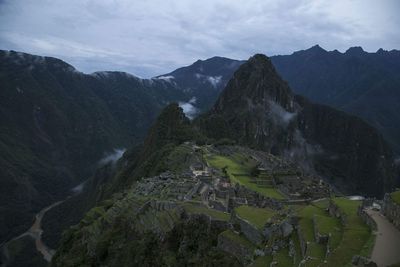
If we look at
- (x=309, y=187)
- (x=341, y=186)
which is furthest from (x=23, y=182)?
(x=309, y=187)

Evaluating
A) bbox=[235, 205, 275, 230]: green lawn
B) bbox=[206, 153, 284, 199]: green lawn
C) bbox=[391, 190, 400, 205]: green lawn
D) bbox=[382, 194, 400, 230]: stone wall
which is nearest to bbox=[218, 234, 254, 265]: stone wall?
bbox=[235, 205, 275, 230]: green lawn

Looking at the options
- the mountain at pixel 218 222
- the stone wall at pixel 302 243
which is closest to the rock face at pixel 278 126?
the mountain at pixel 218 222

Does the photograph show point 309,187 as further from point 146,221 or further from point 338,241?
point 338,241

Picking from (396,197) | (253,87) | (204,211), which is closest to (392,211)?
(396,197)

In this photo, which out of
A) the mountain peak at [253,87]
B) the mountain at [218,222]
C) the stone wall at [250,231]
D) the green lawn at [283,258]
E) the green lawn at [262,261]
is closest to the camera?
the green lawn at [283,258]

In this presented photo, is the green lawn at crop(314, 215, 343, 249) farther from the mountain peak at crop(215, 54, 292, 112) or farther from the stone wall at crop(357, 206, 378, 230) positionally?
the mountain peak at crop(215, 54, 292, 112)

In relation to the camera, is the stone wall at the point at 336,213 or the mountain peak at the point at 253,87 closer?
the stone wall at the point at 336,213

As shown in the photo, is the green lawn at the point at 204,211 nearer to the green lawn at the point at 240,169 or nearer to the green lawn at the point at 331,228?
the green lawn at the point at 331,228
